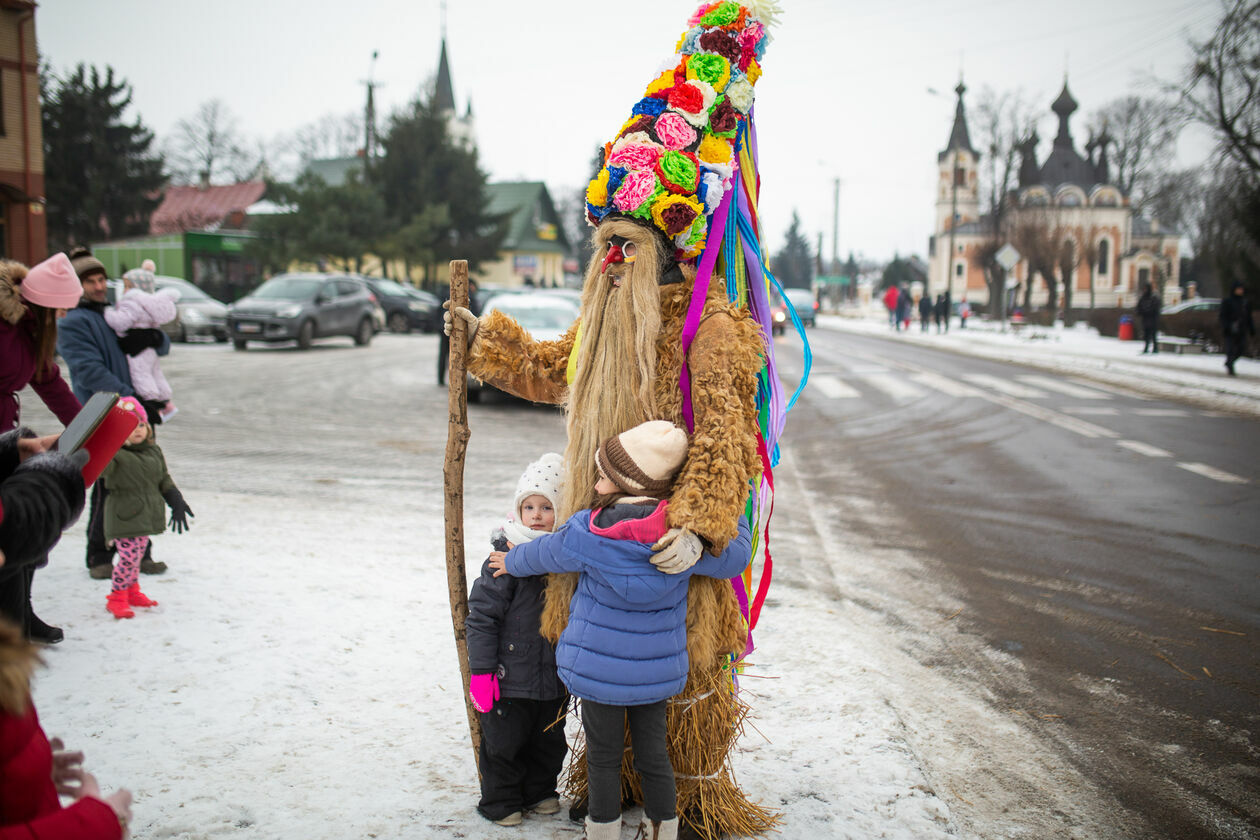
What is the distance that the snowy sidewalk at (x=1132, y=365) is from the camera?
14.0m

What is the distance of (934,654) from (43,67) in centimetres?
4708

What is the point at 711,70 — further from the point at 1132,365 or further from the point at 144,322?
the point at 1132,365

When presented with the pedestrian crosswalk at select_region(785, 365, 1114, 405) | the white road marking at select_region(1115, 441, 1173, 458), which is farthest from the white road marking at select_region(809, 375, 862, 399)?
the white road marking at select_region(1115, 441, 1173, 458)

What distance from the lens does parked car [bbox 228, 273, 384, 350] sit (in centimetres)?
1953

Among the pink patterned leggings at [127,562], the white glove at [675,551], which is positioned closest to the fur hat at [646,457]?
the white glove at [675,551]

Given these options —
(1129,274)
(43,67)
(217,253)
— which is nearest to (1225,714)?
(217,253)

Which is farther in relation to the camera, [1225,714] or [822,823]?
[1225,714]

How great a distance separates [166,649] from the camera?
3.83 m

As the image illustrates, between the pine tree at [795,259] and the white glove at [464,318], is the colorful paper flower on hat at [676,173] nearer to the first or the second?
the white glove at [464,318]

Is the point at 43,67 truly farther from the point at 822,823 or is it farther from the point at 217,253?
the point at 822,823

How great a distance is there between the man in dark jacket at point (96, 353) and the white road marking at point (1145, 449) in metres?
9.35

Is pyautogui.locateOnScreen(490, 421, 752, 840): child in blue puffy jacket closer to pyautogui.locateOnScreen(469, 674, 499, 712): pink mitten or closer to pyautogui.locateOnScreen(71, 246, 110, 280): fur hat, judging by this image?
pyautogui.locateOnScreen(469, 674, 499, 712): pink mitten

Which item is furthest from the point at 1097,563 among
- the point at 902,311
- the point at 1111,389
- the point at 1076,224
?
the point at 1076,224

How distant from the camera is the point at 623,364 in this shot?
2.50 metres
